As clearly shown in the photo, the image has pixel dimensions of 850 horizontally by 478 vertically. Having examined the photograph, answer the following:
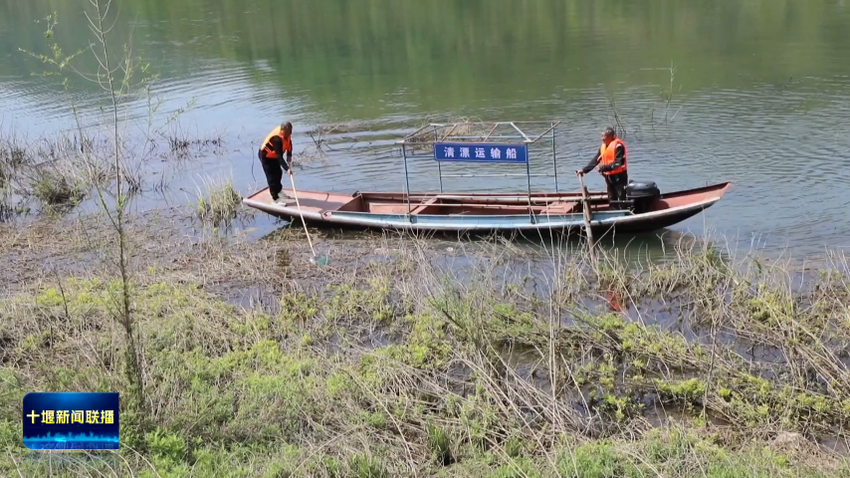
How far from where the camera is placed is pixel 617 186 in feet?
43.0

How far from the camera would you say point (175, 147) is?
21.2m

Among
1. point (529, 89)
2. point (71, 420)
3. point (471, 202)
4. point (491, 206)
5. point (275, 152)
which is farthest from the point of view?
point (529, 89)

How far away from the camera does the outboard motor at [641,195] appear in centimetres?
1260

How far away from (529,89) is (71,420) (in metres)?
20.8

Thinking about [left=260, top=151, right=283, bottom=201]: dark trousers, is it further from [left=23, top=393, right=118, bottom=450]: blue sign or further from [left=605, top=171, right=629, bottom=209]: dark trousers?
[left=23, top=393, right=118, bottom=450]: blue sign

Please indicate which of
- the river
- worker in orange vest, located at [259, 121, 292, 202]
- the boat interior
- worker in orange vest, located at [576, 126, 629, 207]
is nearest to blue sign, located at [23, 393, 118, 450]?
the river

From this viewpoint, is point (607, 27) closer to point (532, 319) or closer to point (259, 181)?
point (259, 181)

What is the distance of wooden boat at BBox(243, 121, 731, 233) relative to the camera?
41.0 feet

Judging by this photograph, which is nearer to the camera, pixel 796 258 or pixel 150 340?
pixel 150 340

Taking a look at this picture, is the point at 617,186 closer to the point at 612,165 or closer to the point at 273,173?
the point at 612,165

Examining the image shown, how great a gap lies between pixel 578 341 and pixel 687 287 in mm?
2354

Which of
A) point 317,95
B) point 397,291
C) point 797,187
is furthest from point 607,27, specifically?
point 397,291

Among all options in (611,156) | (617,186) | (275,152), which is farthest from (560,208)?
(275,152)

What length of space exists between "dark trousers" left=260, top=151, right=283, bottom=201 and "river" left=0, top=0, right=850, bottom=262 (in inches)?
30.5
